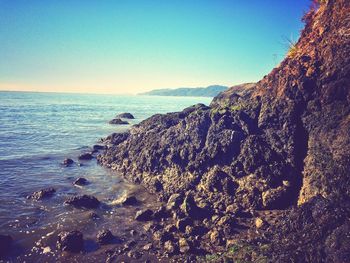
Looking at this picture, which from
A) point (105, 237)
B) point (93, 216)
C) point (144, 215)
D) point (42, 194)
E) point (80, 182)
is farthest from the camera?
point (80, 182)

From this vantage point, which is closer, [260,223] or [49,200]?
[260,223]

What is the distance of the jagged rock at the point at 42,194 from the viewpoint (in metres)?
19.6

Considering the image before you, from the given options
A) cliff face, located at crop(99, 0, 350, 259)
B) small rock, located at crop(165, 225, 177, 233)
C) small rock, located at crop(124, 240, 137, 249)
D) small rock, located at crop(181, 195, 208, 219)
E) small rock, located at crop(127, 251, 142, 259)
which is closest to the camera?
small rock, located at crop(127, 251, 142, 259)

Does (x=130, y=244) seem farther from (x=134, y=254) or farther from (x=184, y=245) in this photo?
(x=184, y=245)

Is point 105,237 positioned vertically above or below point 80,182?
below

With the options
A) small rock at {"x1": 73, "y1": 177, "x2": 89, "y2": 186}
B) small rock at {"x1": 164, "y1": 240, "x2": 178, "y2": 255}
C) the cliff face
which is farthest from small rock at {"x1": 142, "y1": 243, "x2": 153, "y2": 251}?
small rock at {"x1": 73, "y1": 177, "x2": 89, "y2": 186}

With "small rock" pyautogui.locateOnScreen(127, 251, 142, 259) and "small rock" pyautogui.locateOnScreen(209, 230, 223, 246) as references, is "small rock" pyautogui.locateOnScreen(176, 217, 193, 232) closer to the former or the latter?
"small rock" pyautogui.locateOnScreen(209, 230, 223, 246)

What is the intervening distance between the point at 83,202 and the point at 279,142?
12845 mm

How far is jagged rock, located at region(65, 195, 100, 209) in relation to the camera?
60.3 ft

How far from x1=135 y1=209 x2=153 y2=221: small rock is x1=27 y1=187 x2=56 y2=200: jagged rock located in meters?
7.29

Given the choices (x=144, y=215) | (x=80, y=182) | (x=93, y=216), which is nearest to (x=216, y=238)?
(x=144, y=215)

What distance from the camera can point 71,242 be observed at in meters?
13.7

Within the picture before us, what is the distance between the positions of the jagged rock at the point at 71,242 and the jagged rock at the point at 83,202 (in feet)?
14.2

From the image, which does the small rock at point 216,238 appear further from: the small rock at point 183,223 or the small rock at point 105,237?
the small rock at point 105,237
